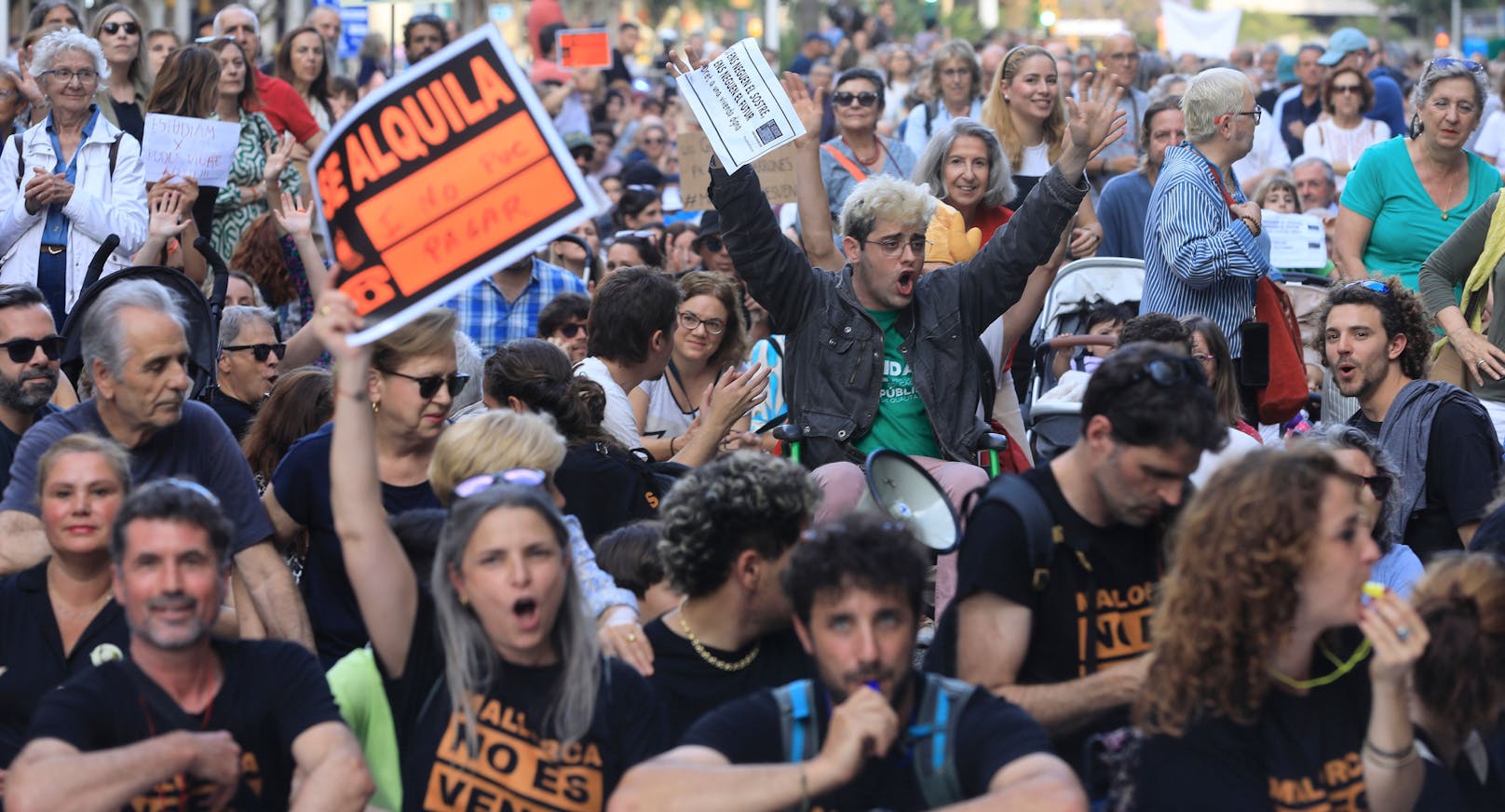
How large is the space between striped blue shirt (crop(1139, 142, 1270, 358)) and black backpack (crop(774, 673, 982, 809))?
4548 millimetres

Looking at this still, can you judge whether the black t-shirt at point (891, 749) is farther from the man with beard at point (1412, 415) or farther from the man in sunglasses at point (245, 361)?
the man in sunglasses at point (245, 361)

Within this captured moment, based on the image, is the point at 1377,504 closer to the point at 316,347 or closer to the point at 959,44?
the point at 316,347

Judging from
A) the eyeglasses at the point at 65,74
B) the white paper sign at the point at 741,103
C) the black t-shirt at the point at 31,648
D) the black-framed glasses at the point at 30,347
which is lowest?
the black t-shirt at the point at 31,648

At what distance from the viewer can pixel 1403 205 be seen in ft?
30.3

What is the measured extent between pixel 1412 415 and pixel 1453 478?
28 centimetres

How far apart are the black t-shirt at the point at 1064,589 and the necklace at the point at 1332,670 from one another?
0.44m

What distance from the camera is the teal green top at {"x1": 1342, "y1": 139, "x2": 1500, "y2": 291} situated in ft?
30.1

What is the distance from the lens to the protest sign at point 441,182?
15.5ft

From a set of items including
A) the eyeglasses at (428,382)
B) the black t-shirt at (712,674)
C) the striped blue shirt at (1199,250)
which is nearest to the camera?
the black t-shirt at (712,674)

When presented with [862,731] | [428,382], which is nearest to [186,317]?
[428,382]

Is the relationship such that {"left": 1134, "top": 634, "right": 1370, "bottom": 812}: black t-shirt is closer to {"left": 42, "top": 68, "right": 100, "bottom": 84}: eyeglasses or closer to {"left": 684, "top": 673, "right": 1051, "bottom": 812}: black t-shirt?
{"left": 684, "top": 673, "right": 1051, "bottom": 812}: black t-shirt

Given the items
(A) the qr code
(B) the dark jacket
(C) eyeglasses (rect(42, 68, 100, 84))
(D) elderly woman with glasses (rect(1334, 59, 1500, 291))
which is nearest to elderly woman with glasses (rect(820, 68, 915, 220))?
(D) elderly woman with glasses (rect(1334, 59, 1500, 291))

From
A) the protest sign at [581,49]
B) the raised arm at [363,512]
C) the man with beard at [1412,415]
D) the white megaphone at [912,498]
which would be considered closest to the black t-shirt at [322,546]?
the raised arm at [363,512]

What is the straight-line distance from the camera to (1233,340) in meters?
8.34
